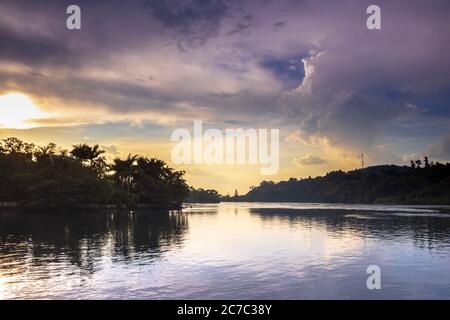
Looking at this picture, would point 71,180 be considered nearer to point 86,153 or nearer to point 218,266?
point 86,153

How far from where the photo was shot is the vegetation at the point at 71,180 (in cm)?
9338

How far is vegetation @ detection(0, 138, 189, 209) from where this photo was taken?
93.4m

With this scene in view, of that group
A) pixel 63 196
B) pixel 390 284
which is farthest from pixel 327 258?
pixel 63 196

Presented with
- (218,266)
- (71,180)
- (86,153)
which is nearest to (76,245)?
(218,266)

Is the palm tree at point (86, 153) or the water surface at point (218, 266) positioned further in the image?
the palm tree at point (86, 153)

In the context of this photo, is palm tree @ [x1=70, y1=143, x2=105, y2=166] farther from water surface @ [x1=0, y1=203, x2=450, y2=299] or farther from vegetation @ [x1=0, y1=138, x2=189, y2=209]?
water surface @ [x1=0, y1=203, x2=450, y2=299]

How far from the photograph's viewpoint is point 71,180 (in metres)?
94.8

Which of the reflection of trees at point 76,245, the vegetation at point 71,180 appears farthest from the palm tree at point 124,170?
the reflection of trees at point 76,245

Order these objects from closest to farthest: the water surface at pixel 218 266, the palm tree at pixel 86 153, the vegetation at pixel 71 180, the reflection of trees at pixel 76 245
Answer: the water surface at pixel 218 266
the reflection of trees at pixel 76 245
the vegetation at pixel 71 180
the palm tree at pixel 86 153

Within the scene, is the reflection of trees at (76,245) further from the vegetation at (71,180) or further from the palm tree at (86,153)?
the palm tree at (86,153)

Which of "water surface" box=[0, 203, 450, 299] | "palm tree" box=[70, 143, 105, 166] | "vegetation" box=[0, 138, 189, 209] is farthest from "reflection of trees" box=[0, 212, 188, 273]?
"palm tree" box=[70, 143, 105, 166]
